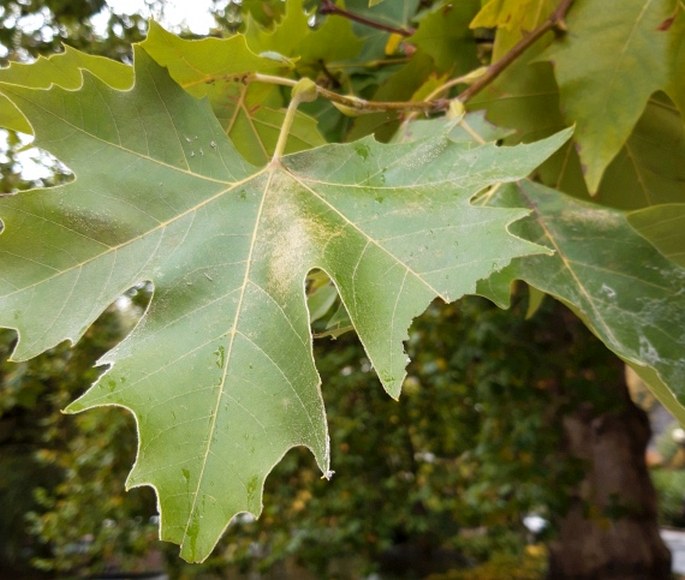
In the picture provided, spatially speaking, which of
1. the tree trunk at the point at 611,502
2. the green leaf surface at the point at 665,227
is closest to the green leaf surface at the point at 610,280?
the green leaf surface at the point at 665,227

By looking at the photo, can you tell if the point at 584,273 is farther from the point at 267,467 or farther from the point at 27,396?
the point at 27,396

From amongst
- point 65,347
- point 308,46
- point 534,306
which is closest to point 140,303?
point 65,347

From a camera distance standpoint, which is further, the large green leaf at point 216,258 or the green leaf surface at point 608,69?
the green leaf surface at point 608,69

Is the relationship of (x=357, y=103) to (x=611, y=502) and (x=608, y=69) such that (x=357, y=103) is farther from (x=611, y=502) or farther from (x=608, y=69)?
(x=611, y=502)

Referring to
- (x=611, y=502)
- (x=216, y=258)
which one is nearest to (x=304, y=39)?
→ (x=216, y=258)

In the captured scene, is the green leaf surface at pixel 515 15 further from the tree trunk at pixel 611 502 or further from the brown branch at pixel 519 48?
the tree trunk at pixel 611 502

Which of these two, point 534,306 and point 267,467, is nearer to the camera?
point 267,467
